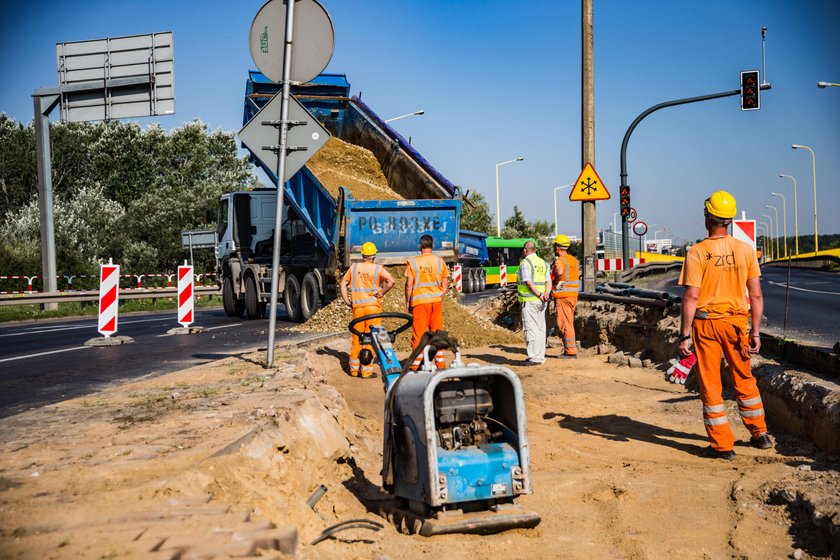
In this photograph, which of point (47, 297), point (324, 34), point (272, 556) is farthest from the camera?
point (47, 297)

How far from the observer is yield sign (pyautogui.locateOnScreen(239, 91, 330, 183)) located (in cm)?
865

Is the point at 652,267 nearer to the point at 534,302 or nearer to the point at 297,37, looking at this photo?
the point at 534,302

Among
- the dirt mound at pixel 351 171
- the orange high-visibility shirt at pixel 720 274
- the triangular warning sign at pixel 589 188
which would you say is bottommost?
the orange high-visibility shirt at pixel 720 274

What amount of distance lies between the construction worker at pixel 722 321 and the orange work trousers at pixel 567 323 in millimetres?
5860

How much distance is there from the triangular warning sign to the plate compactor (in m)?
10.8

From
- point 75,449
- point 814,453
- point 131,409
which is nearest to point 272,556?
point 75,449

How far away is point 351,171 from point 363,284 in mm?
7612

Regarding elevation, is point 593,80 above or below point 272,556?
above

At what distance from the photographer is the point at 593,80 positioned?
16469 mm

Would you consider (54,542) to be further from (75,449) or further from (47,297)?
(47,297)

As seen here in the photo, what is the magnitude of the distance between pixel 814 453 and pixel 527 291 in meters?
5.91

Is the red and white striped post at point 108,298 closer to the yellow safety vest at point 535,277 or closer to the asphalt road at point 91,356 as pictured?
the asphalt road at point 91,356

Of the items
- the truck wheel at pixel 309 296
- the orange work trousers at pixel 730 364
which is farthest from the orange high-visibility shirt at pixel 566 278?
the truck wheel at pixel 309 296

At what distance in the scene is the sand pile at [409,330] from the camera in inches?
554
